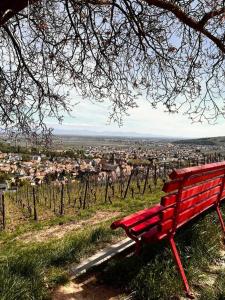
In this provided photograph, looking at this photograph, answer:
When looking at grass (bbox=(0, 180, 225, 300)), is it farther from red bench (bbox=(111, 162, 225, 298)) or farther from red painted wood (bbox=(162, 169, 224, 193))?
red painted wood (bbox=(162, 169, 224, 193))

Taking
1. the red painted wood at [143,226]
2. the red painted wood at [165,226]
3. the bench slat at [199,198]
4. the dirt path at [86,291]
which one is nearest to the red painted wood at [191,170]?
the bench slat at [199,198]

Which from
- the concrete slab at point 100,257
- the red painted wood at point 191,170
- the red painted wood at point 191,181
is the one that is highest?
the red painted wood at point 191,170

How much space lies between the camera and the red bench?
299 centimetres

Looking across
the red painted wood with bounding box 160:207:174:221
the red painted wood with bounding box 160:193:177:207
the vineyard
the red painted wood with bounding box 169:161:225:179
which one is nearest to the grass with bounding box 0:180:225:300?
the red painted wood with bounding box 160:207:174:221

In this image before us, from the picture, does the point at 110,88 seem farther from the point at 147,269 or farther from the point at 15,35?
the point at 147,269

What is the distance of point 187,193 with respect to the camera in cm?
335

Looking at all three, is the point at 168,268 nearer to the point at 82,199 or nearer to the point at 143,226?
the point at 143,226

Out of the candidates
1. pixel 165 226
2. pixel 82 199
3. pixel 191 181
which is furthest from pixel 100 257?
pixel 82 199

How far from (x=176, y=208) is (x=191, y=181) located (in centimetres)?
28

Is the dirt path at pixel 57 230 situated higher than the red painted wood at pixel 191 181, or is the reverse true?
the red painted wood at pixel 191 181

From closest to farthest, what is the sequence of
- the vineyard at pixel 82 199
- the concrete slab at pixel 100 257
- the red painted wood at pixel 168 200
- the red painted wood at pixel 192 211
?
the red painted wood at pixel 168 200 < the red painted wood at pixel 192 211 < the concrete slab at pixel 100 257 < the vineyard at pixel 82 199

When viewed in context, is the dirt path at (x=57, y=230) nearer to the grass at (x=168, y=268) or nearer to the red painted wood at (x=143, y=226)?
the grass at (x=168, y=268)

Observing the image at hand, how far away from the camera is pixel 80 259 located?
3848 mm

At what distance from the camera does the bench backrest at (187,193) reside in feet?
9.71
